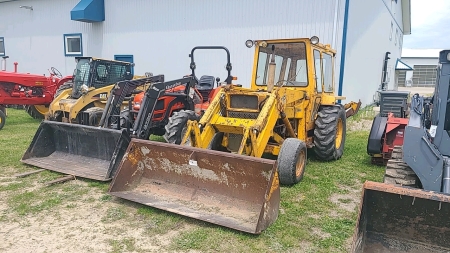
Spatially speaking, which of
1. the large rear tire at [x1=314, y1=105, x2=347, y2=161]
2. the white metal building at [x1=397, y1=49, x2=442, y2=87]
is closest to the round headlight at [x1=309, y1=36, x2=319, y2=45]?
the large rear tire at [x1=314, y1=105, x2=347, y2=161]

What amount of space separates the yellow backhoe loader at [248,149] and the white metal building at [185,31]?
4.87 metres

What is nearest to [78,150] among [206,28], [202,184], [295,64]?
[202,184]

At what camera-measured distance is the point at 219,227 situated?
13.3 feet

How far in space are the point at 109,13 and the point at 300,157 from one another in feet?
42.3

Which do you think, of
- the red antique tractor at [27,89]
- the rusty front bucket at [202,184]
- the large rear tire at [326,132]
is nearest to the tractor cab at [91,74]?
the red antique tractor at [27,89]

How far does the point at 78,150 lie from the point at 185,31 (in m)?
8.50

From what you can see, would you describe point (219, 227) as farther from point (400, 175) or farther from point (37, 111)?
point (37, 111)

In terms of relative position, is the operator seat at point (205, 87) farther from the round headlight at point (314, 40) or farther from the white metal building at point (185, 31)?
the round headlight at point (314, 40)

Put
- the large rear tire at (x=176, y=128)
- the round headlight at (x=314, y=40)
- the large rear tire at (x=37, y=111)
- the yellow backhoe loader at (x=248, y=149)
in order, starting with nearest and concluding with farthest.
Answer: the yellow backhoe loader at (x=248, y=149) < the round headlight at (x=314, y=40) < the large rear tire at (x=176, y=128) < the large rear tire at (x=37, y=111)

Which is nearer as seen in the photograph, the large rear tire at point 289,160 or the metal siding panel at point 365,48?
the large rear tire at point 289,160

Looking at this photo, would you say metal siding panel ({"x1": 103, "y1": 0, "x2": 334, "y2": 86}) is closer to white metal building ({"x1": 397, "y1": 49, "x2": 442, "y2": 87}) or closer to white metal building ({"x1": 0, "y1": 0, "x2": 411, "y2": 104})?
white metal building ({"x1": 0, "y1": 0, "x2": 411, "y2": 104})

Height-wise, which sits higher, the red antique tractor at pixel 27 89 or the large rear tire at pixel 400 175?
the red antique tractor at pixel 27 89

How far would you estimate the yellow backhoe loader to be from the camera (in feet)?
14.1

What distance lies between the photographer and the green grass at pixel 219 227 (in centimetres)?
375
